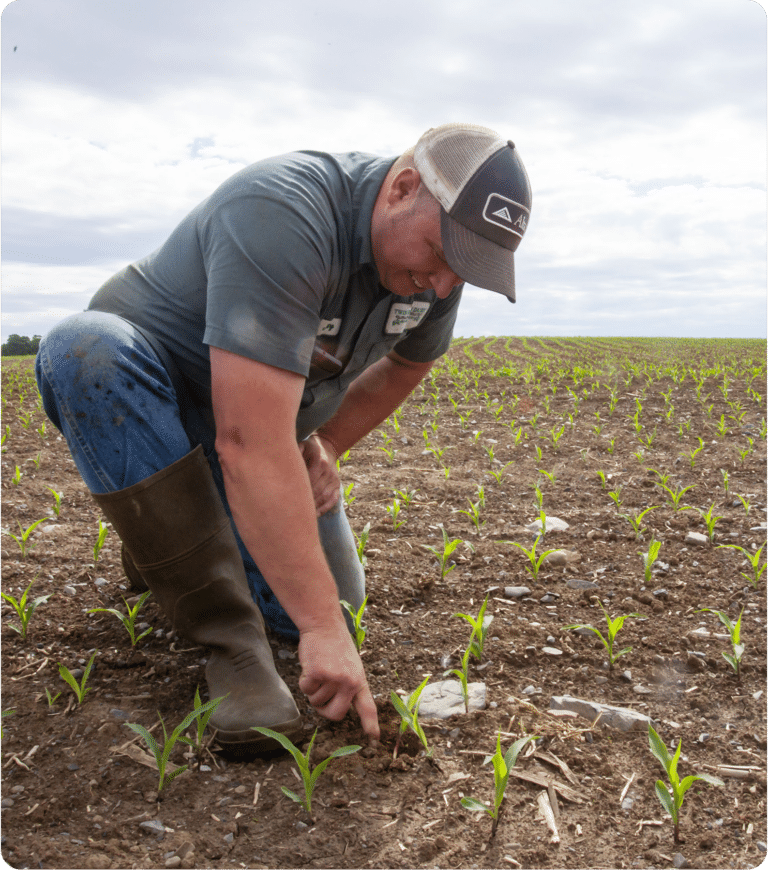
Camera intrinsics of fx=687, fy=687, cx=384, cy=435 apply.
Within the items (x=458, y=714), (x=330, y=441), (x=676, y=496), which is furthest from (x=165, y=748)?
(x=676, y=496)

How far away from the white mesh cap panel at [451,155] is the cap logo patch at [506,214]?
3.7 inches

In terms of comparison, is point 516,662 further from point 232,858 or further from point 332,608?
point 232,858

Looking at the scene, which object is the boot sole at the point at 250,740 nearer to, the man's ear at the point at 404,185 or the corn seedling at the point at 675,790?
the corn seedling at the point at 675,790

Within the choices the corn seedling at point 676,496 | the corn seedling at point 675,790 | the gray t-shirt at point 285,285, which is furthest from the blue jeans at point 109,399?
the corn seedling at point 676,496

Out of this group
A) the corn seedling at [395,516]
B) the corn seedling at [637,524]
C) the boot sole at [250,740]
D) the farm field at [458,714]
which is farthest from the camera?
the corn seedling at [395,516]

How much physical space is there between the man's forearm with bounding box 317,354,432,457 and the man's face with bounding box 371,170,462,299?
0.84m

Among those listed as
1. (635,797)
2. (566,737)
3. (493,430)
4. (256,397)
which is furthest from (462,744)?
(493,430)

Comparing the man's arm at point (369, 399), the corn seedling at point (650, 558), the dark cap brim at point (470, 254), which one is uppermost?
the dark cap brim at point (470, 254)

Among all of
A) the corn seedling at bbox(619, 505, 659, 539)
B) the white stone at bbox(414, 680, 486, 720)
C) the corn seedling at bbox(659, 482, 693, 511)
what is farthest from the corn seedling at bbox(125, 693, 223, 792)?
the corn seedling at bbox(659, 482, 693, 511)

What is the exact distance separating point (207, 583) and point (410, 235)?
1.12m

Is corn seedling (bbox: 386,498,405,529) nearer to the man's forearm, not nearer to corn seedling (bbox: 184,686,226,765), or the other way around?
the man's forearm

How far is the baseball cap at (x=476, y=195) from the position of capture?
1.80 meters

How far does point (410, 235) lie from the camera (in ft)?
6.13

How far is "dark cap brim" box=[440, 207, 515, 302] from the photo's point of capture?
5.91 feet
